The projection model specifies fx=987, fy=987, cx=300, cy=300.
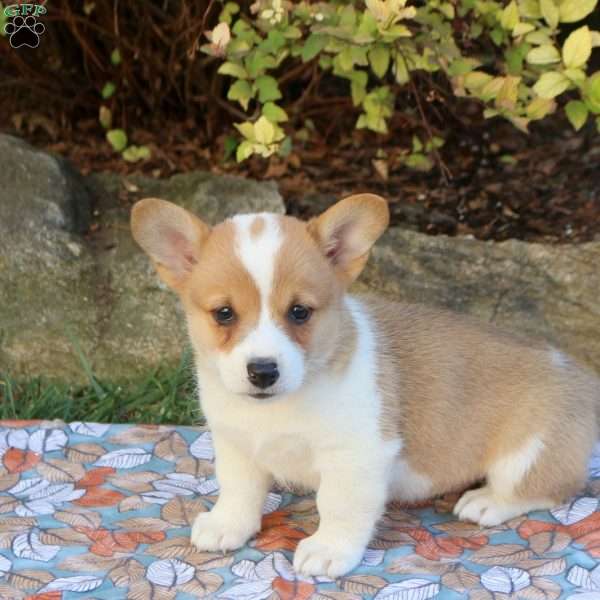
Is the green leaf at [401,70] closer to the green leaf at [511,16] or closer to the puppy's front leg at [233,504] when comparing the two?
the green leaf at [511,16]

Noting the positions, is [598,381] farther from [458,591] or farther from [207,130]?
[207,130]

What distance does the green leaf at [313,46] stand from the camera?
401 centimetres

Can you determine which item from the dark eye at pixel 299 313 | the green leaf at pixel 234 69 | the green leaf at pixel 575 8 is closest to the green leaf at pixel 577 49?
the green leaf at pixel 575 8

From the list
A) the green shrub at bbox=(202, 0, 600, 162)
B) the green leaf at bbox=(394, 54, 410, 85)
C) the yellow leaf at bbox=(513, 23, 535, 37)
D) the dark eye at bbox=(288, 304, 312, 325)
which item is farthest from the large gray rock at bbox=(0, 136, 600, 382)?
the dark eye at bbox=(288, 304, 312, 325)

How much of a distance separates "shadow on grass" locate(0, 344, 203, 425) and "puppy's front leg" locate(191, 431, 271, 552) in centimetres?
102

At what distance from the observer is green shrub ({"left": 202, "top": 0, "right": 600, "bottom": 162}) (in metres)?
3.70

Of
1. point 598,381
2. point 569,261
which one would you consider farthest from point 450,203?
point 598,381

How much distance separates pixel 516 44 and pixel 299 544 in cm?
240

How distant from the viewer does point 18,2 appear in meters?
4.32

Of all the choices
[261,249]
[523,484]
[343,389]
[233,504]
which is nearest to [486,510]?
[523,484]

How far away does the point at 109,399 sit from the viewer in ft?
14.9

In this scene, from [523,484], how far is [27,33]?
14.0 feet

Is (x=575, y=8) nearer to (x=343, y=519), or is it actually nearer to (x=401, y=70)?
(x=401, y=70)

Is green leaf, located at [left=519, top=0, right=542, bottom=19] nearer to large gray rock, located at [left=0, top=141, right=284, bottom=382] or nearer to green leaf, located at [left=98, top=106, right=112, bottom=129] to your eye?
large gray rock, located at [left=0, top=141, right=284, bottom=382]
